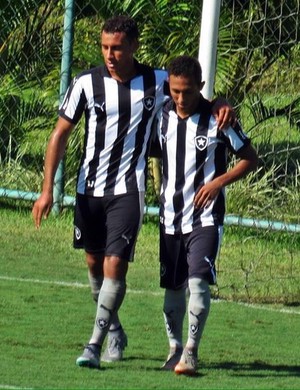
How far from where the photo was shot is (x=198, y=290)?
23.4ft

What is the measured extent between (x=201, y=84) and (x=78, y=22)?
5455 millimetres

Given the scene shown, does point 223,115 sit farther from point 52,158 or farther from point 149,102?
point 52,158

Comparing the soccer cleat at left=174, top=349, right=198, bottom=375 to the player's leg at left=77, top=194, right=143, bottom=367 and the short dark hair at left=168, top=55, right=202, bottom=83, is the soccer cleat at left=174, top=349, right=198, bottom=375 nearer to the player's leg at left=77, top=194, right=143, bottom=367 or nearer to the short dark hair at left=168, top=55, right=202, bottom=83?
the player's leg at left=77, top=194, right=143, bottom=367

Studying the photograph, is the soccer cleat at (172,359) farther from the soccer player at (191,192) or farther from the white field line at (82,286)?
the white field line at (82,286)

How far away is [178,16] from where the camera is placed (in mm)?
12039

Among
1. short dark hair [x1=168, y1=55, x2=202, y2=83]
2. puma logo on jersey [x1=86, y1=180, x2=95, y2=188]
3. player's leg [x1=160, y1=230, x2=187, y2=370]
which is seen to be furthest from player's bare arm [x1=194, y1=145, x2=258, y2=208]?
Answer: puma logo on jersey [x1=86, y1=180, x2=95, y2=188]

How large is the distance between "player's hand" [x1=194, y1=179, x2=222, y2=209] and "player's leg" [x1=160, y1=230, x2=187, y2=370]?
0.26m

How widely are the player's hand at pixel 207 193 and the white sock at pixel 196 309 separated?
408 mm

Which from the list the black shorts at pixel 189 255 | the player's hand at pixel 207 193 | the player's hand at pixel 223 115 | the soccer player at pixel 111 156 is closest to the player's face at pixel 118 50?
the soccer player at pixel 111 156

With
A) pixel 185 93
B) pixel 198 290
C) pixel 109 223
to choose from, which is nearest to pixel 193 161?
pixel 185 93

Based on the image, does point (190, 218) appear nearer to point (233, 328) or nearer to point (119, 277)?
point (119, 277)

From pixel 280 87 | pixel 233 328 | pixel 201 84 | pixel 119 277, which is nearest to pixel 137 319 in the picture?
pixel 233 328

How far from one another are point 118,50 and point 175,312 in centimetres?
147

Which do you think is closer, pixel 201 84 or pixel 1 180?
pixel 201 84
